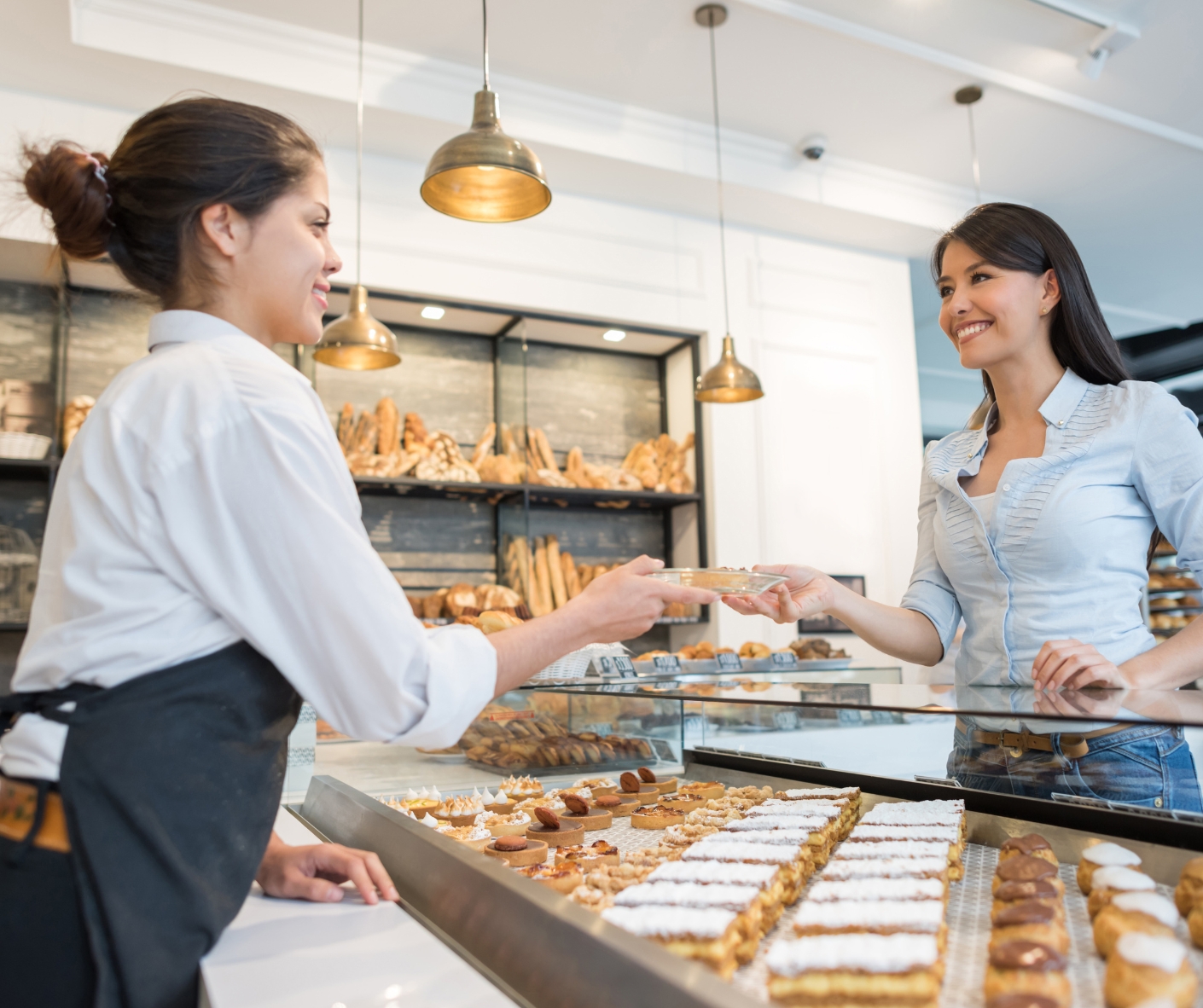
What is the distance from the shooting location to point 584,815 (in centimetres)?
151

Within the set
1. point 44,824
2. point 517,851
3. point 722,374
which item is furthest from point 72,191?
point 722,374

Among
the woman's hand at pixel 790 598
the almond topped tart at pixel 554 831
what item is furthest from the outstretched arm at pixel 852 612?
the almond topped tart at pixel 554 831

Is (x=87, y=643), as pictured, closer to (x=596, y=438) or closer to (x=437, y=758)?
(x=437, y=758)

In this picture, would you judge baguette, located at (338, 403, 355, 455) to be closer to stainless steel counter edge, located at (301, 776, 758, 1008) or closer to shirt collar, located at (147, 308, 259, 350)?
stainless steel counter edge, located at (301, 776, 758, 1008)

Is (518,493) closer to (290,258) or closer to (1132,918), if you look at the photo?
(290,258)

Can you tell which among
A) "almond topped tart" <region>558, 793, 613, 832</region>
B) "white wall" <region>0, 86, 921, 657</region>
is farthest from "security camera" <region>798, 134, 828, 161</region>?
"almond topped tart" <region>558, 793, 613, 832</region>

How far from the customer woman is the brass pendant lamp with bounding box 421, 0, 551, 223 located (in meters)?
1.26

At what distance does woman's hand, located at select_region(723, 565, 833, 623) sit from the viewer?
4.67 ft

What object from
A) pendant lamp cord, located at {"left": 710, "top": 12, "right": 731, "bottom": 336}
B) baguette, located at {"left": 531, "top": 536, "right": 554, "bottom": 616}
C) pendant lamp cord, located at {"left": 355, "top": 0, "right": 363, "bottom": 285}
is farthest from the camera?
baguette, located at {"left": 531, "top": 536, "right": 554, "bottom": 616}

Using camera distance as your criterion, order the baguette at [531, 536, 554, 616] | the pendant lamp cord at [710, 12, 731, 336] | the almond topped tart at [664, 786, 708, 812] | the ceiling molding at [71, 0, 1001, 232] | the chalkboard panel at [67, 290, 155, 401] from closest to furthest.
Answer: the almond topped tart at [664, 786, 708, 812] < the ceiling molding at [71, 0, 1001, 232] < the pendant lamp cord at [710, 12, 731, 336] < the chalkboard panel at [67, 290, 155, 401] < the baguette at [531, 536, 554, 616]

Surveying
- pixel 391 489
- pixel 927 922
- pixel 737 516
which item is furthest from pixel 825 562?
pixel 927 922

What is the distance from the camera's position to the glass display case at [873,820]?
0.80 meters

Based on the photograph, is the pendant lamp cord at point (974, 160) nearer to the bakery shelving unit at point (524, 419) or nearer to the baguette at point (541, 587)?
the bakery shelving unit at point (524, 419)

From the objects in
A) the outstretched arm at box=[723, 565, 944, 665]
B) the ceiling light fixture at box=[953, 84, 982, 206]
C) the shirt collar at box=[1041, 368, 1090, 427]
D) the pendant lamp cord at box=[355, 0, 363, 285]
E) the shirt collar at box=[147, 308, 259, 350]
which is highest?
the ceiling light fixture at box=[953, 84, 982, 206]
